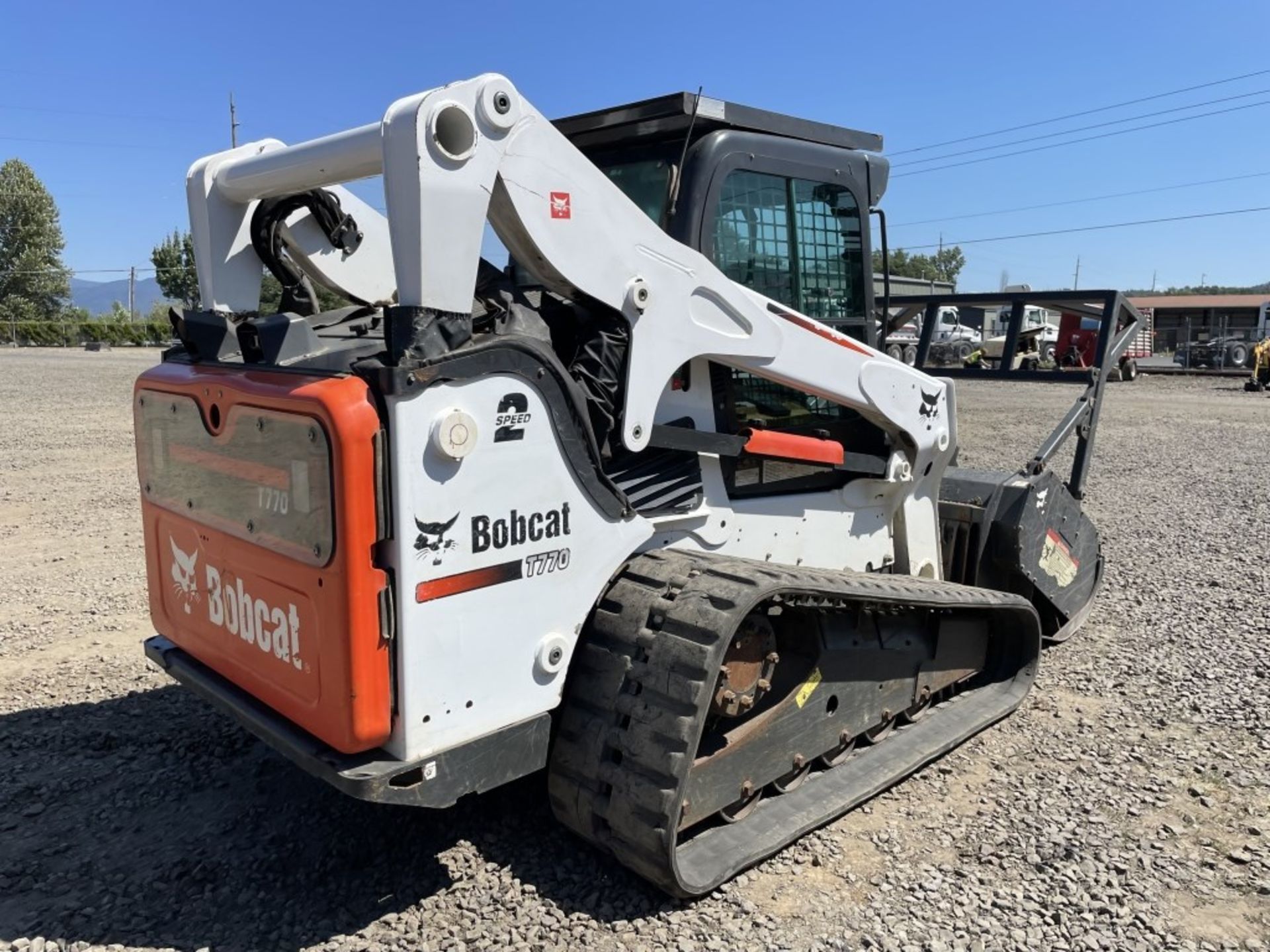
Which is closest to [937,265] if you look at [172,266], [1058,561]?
[172,266]

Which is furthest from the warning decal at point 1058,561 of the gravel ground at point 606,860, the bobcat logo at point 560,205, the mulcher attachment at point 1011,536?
the bobcat logo at point 560,205

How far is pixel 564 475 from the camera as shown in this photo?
2988 millimetres

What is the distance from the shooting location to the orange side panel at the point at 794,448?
370cm

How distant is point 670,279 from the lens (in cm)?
327

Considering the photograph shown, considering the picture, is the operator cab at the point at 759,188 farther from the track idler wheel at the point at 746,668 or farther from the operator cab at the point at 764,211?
the track idler wheel at the point at 746,668

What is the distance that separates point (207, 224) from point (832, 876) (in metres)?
3.16

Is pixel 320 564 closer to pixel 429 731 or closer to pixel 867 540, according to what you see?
pixel 429 731

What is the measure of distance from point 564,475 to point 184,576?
4.94ft

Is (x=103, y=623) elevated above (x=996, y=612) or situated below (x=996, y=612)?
below

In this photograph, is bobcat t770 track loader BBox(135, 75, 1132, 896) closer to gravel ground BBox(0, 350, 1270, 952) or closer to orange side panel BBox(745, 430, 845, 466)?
orange side panel BBox(745, 430, 845, 466)

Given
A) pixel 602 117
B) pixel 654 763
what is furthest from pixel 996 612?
pixel 602 117

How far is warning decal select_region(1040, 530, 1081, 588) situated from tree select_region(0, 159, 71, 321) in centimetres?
6618

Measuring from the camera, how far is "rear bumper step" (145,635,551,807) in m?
2.65

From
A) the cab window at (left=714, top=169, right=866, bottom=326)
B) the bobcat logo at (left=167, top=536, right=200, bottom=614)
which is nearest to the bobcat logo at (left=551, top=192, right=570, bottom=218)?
the cab window at (left=714, top=169, right=866, bottom=326)
